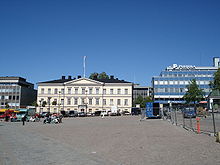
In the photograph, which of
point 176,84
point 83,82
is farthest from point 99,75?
point 176,84

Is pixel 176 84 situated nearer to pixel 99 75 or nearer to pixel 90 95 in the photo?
pixel 99 75

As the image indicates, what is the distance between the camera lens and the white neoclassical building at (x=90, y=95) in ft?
303

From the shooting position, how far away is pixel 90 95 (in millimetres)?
93312

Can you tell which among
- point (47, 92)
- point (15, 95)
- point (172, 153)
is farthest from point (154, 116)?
point (15, 95)

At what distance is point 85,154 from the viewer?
385 inches

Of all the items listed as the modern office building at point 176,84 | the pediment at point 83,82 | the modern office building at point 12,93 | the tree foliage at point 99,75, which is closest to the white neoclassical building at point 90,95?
the pediment at point 83,82

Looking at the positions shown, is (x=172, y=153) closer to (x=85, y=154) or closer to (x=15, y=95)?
(x=85, y=154)

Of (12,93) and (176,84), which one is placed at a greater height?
(176,84)

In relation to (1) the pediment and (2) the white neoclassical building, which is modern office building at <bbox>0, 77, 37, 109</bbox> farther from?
(1) the pediment

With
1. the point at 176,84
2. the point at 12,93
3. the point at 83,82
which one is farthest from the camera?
the point at 176,84

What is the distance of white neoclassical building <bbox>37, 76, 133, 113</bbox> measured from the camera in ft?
303

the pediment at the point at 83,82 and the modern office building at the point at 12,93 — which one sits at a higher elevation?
the pediment at the point at 83,82

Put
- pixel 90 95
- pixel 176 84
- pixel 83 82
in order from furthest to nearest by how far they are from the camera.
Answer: pixel 176 84
pixel 83 82
pixel 90 95

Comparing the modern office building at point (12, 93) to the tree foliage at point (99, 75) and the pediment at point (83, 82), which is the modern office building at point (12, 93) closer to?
the pediment at point (83, 82)
